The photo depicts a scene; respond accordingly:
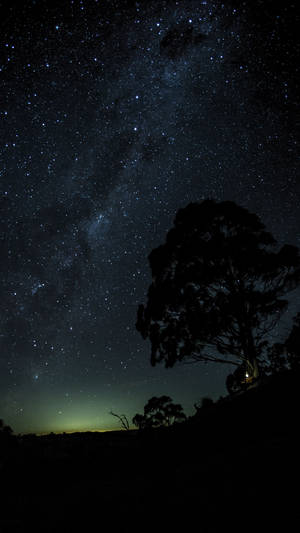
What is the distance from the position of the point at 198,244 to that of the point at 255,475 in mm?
11152

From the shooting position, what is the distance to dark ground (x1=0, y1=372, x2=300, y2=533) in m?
2.77

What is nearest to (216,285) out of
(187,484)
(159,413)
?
(187,484)

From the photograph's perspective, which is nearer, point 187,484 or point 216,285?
point 187,484

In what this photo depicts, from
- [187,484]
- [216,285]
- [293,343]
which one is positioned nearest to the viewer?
[187,484]

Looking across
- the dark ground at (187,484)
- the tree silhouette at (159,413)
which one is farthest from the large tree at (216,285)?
the tree silhouette at (159,413)

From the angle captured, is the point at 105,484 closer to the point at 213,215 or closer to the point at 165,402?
the point at 213,215

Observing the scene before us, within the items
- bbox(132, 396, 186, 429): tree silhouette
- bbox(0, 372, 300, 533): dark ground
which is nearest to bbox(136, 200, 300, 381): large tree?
bbox(0, 372, 300, 533): dark ground

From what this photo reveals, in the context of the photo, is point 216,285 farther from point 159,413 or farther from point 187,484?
point 159,413

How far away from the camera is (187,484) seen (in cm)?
388

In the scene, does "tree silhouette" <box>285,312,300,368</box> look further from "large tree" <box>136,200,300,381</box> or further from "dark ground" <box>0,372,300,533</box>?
"dark ground" <box>0,372,300,533</box>

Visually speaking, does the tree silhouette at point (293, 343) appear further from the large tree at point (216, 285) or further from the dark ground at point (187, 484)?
the dark ground at point (187, 484)

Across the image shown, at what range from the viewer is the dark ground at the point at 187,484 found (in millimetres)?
2771

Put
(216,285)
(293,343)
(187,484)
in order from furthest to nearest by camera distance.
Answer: (293,343) → (216,285) → (187,484)

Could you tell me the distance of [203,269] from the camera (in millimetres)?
13672
